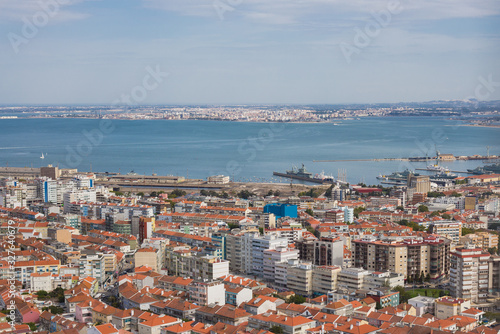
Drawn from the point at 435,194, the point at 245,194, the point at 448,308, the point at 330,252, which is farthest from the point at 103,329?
the point at 435,194

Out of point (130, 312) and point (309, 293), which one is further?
point (309, 293)

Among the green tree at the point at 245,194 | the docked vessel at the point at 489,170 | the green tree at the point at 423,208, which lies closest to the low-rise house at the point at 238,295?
the green tree at the point at 423,208

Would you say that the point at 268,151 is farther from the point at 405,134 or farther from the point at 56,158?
the point at 405,134

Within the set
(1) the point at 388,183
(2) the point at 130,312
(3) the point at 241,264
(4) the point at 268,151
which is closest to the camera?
(2) the point at 130,312

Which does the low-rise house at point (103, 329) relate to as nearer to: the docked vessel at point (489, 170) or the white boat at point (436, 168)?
the docked vessel at point (489, 170)

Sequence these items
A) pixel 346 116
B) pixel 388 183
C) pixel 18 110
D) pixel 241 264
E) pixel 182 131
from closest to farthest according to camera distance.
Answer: pixel 241 264 < pixel 388 183 < pixel 182 131 < pixel 346 116 < pixel 18 110

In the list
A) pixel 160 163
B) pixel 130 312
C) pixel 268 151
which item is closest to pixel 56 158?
pixel 160 163

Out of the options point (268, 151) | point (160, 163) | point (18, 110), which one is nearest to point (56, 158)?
point (160, 163)

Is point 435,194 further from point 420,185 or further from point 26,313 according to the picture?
point 26,313
